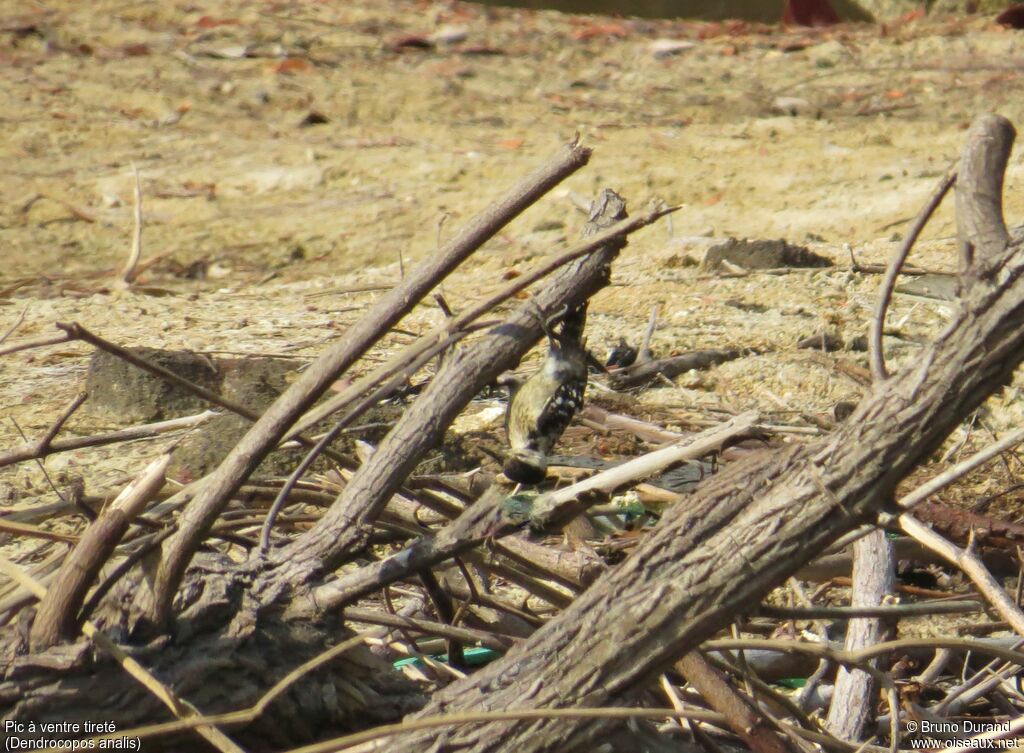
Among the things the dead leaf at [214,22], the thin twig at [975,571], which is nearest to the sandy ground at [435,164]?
the dead leaf at [214,22]

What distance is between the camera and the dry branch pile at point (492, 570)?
43.3 inches

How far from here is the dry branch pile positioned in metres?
A: 1.10

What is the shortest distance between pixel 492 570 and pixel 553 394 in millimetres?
228

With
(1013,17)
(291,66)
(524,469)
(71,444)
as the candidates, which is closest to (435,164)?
(291,66)

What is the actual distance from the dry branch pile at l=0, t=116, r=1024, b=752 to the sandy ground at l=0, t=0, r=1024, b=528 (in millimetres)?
1177

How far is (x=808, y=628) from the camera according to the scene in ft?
6.70

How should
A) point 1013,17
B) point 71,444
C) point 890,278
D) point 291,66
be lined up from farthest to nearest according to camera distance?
1. point 1013,17
2. point 291,66
3. point 71,444
4. point 890,278

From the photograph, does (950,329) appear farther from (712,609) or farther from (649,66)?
(649,66)

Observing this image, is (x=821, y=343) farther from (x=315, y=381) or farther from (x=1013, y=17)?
(x=1013, y=17)

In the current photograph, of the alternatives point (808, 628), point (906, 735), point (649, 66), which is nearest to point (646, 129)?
point (649, 66)

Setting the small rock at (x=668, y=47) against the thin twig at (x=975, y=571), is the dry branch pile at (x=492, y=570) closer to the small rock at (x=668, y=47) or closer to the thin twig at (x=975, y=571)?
the thin twig at (x=975, y=571)

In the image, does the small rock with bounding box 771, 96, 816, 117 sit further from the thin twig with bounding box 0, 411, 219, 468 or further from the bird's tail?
the bird's tail

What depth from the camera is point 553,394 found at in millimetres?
1443

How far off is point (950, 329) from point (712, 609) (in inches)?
13.1
